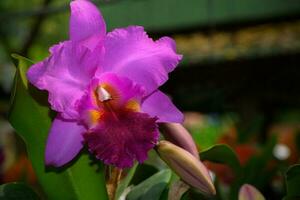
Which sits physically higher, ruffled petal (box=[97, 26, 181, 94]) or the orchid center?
ruffled petal (box=[97, 26, 181, 94])

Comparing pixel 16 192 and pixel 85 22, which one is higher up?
pixel 85 22

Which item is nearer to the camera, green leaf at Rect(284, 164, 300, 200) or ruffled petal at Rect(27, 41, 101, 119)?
ruffled petal at Rect(27, 41, 101, 119)

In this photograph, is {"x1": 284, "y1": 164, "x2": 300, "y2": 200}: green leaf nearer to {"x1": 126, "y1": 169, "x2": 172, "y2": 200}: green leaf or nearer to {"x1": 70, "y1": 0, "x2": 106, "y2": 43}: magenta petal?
{"x1": 126, "y1": 169, "x2": 172, "y2": 200}: green leaf

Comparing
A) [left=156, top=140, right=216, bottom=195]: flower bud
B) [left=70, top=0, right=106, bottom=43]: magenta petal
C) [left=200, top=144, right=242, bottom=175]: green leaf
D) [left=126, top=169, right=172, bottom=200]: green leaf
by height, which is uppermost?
[left=70, top=0, right=106, bottom=43]: magenta petal

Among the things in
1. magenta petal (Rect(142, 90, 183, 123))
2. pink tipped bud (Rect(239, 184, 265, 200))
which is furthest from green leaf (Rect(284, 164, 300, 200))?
magenta petal (Rect(142, 90, 183, 123))

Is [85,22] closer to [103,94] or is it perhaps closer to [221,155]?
[103,94]

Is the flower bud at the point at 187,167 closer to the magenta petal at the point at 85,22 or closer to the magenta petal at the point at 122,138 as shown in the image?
the magenta petal at the point at 122,138

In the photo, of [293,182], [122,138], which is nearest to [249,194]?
[293,182]

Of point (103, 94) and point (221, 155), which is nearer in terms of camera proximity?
point (103, 94)
